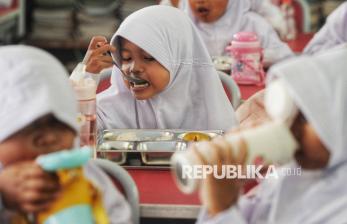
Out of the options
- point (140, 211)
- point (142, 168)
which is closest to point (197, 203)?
point (140, 211)

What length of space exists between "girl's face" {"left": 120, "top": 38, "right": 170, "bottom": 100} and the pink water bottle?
0.71 metres

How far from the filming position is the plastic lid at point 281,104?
1.08 m

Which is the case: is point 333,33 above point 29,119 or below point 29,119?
below

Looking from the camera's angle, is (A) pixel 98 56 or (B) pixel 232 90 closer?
(A) pixel 98 56

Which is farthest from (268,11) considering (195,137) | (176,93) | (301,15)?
(195,137)

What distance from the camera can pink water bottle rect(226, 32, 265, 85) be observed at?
2674mm

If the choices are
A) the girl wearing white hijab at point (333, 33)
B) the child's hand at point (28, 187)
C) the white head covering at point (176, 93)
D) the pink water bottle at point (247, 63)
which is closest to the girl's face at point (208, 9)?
the girl wearing white hijab at point (333, 33)

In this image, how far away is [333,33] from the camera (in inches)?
124

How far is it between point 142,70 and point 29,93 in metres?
0.91

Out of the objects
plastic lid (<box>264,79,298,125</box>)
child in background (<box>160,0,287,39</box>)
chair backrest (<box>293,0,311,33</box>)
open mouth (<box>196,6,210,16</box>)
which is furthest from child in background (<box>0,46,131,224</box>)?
chair backrest (<box>293,0,311,33</box>)

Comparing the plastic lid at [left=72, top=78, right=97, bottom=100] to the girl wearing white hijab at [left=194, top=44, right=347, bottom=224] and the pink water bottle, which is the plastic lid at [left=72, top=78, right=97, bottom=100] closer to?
the girl wearing white hijab at [left=194, top=44, right=347, bottom=224]

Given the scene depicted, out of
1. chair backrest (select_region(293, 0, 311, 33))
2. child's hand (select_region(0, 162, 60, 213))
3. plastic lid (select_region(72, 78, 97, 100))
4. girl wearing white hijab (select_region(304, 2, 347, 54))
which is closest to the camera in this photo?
child's hand (select_region(0, 162, 60, 213))

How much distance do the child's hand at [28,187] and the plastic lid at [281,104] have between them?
0.38 meters

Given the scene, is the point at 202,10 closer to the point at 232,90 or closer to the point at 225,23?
the point at 225,23
